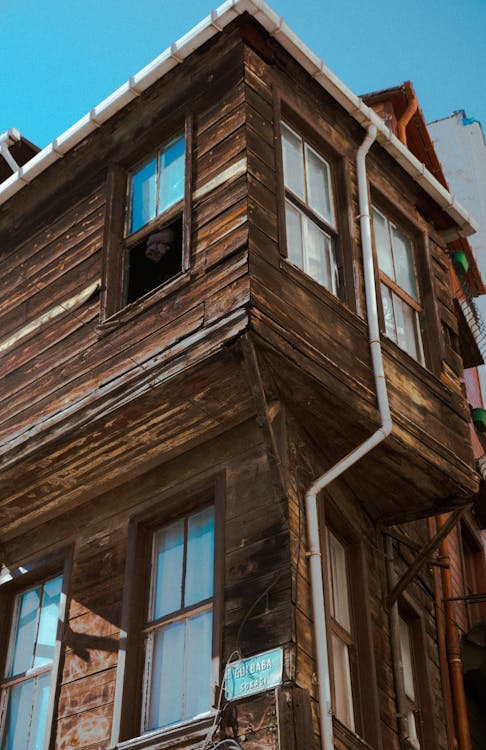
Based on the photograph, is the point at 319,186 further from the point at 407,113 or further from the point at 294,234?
the point at 407,113

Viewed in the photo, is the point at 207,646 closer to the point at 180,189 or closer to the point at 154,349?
the point at 154,349

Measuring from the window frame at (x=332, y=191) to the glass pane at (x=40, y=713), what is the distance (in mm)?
3872

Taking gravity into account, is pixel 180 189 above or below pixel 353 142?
below

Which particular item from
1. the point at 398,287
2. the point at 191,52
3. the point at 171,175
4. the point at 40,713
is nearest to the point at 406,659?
the point at 40,713

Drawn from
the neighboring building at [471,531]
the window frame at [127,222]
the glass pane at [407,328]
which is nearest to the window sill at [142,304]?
the window frame at [127,222]

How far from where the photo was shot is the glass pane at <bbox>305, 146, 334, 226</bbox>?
31.9 ft

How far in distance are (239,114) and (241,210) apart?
3.59ft

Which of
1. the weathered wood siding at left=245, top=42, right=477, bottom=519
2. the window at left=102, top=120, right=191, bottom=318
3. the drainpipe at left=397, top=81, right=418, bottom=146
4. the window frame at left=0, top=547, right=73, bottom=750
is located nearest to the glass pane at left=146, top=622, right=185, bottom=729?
the window frame at left=0, top=547, right=73, bottom=750

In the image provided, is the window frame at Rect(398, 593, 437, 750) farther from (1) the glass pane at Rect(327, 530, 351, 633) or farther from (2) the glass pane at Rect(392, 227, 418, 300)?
(2) the glass pane at Rect(392, 227, 418, 300)

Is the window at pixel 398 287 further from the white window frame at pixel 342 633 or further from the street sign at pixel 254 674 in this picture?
the street sign at pixel 254 674

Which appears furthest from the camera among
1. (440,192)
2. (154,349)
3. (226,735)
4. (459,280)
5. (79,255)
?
(459,280)

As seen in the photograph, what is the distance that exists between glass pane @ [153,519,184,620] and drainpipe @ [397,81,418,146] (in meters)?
7.04

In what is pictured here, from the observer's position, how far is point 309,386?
8.10 meters

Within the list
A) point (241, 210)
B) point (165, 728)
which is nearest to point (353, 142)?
point (241, 210)
